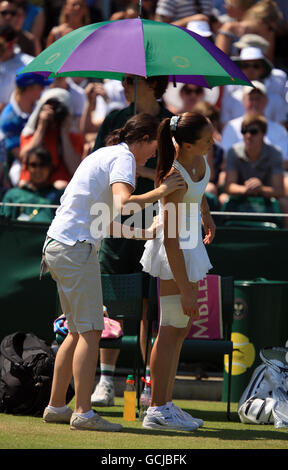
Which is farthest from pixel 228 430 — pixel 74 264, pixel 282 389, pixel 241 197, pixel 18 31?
pixel 18 31

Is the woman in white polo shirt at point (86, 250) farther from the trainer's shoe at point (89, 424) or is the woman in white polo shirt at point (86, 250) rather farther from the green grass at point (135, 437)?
the green grass at point (135, 437)

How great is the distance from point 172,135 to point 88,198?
2.19 ft

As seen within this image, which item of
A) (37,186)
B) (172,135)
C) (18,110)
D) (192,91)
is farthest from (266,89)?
(172,135)

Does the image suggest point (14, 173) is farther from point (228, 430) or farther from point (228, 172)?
point (228, 430)

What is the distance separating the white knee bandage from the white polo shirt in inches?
23.2

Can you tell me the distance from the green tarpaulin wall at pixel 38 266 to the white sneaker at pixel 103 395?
44.9 inches

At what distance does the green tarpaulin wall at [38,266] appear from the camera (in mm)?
7980

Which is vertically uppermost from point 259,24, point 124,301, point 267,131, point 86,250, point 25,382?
point 259,24

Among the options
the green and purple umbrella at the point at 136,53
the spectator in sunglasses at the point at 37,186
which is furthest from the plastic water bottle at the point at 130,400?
the spectator in sunglasses at the point at 37,186

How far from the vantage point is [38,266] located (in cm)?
→ 806

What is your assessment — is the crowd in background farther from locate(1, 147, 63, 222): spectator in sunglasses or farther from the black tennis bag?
the black tennis bag

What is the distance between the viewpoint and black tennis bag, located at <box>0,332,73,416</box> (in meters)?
6.25

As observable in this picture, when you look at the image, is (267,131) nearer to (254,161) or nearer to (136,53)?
(254,161)

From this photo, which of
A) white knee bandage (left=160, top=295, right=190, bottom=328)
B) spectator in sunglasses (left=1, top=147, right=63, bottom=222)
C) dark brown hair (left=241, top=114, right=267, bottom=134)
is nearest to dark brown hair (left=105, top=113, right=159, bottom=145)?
white knee bandage (left=160, top=295, right=190, bottom=328)
